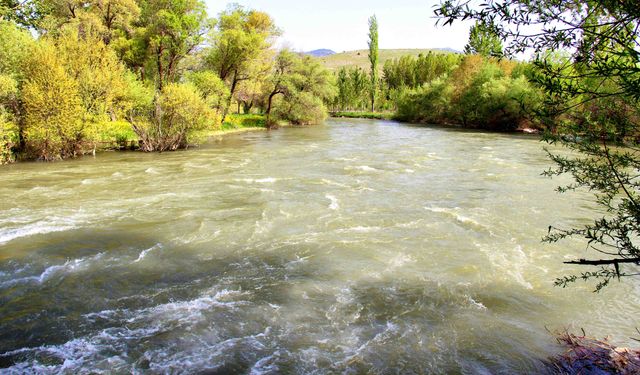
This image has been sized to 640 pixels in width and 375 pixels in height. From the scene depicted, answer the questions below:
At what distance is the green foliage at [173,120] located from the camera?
27938 mm

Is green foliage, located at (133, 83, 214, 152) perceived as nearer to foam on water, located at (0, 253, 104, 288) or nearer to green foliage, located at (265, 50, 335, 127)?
foam on water, located at (0, 253, 104, 288)

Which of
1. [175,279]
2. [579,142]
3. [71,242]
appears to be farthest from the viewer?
[71,242]

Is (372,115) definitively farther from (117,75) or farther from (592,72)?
(592,72)

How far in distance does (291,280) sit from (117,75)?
22.4 metres

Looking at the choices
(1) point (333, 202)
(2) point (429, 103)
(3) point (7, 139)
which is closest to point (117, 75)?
(3) point (7, 139)

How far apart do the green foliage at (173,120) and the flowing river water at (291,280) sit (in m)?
11.3

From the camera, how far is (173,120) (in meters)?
28.8

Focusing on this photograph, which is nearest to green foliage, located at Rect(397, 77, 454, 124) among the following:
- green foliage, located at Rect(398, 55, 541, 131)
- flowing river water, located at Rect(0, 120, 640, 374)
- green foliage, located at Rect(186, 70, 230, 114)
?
green foliage, located at Rect(398, 55, 541, 131)

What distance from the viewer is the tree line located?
2245 centimetres

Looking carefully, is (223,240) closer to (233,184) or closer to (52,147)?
(233,184)

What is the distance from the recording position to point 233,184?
18188mm

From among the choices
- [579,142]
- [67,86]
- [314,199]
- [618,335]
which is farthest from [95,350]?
[67,86]

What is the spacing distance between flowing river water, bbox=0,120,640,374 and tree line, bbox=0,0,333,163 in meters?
6.55

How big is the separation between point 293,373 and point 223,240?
5803mm
